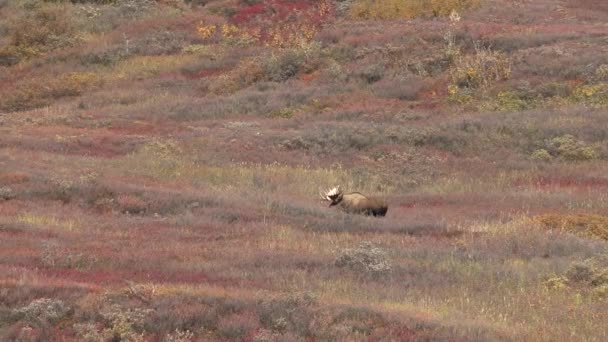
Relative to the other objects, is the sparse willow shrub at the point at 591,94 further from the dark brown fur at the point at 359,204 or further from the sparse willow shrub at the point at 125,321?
the sparse willow shrub at the point at 125,321

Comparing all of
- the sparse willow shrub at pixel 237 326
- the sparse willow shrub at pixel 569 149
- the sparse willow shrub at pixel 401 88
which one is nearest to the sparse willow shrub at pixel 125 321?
the sparse willow shrub at pixel 237 326

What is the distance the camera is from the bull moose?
61.1 ft

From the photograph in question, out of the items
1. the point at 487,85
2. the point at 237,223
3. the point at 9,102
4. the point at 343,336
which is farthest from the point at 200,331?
the point at 9,102

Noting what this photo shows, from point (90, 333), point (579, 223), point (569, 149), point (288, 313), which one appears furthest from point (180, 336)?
point (569, 149)

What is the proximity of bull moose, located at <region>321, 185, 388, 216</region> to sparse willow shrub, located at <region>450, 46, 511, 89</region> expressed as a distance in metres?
15.1

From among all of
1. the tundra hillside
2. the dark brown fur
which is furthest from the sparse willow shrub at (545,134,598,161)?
the dark brown fur

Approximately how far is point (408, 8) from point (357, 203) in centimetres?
3143

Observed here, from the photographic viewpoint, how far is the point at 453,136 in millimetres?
26312

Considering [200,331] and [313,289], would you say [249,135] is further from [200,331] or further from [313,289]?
[200,331]

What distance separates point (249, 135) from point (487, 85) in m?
10.6

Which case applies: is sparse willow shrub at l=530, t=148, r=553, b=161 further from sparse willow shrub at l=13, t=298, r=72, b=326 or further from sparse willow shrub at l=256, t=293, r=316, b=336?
sparse willow shrub at l=13, t=298, r=72, b=326

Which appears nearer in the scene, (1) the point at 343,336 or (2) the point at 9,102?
(1) the point at 343,336

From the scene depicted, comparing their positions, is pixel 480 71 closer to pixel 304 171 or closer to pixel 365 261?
pixel 304 171

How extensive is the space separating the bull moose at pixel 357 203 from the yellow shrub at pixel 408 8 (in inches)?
1182
